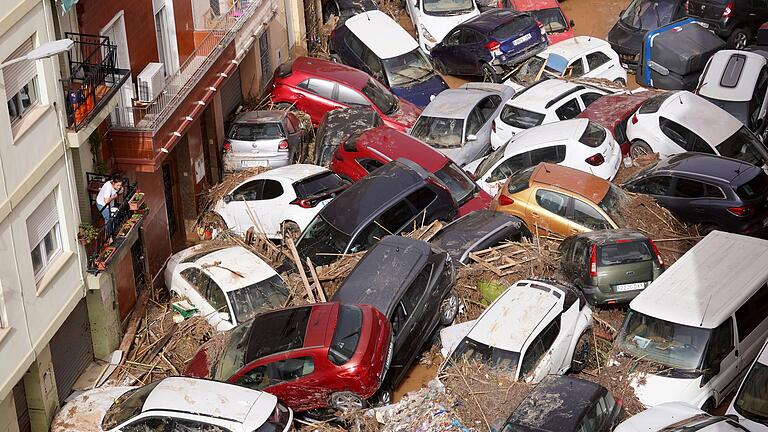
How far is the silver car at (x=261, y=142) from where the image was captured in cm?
2392

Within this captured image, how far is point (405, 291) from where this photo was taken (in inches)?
677

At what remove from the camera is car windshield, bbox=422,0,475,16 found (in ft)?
100

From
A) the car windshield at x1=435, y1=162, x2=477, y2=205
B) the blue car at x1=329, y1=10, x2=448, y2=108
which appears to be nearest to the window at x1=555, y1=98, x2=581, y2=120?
the car windshield at x1=435, y1=162, x2=477, y2=205

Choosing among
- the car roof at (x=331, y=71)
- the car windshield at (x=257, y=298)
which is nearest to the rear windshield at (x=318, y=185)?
the car windshield at (x=257, y=298)

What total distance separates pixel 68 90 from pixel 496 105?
36.4 ft

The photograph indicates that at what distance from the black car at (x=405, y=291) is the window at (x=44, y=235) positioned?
4.13m

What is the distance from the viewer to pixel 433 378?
1728 cm

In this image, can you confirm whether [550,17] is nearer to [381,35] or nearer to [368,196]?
[381,35]

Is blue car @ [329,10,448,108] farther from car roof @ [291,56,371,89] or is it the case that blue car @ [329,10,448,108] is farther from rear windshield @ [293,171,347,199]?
rear windshield @ [293,171,347,199]

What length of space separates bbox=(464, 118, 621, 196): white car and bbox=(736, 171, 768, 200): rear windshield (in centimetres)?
274

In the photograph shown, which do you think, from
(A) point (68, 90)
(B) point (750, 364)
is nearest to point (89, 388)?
(A) point (68, 90)

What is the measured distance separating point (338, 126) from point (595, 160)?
Answer: 217 inches

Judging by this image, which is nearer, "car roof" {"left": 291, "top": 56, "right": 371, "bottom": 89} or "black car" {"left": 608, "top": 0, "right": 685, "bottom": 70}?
"car roof" {"left": 291, "top": 56, "right": 371, "bottom": 89}

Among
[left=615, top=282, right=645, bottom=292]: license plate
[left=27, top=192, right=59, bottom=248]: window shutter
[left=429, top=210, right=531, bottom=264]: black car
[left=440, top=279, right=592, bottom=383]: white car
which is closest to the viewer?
[left=27, top=192, right=59, bottom=248]: window shutter
